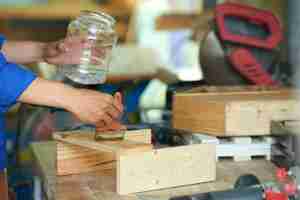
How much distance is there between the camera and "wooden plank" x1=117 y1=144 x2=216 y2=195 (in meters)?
1.12

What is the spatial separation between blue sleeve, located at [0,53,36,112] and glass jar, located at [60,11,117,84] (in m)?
0.23

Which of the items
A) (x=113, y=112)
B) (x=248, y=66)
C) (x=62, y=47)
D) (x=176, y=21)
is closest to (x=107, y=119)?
(x=113, y=112)

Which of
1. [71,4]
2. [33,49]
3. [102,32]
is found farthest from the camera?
[71,4]

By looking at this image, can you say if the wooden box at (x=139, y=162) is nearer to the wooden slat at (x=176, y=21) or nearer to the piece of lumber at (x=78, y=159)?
the piece of lumber at (x=78, y=159)

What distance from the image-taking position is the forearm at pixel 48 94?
1094mm

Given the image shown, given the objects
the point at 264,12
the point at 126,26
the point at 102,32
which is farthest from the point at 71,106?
the point at 126,26

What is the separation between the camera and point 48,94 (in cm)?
111

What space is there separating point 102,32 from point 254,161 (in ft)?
1.39

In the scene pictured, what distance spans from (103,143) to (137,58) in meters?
1.40

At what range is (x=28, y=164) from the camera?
1.78m

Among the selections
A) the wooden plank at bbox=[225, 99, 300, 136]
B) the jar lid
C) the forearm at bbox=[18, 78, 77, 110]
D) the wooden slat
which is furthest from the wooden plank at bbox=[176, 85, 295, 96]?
the wooden slat

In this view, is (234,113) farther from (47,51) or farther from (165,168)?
(47,51)

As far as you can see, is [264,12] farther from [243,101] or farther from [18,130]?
[18,130]

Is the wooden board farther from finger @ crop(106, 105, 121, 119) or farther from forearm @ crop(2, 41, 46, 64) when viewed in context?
forearm @ crop(2, 41, 46, 64)
